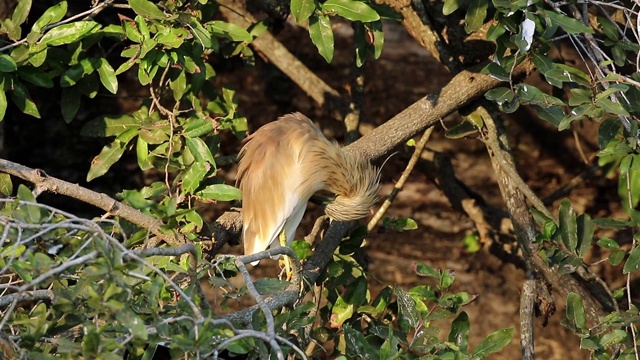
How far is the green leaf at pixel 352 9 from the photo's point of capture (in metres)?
2.79

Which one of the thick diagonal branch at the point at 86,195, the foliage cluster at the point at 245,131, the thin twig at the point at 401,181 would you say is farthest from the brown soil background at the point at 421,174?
the thick diagonal branch at the point at 86,195

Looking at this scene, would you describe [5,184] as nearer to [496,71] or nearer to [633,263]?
[496,71]

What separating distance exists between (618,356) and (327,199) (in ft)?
4.22

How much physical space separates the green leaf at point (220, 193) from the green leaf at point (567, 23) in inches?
39.2

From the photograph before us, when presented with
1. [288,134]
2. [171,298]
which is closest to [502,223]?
[288,134]

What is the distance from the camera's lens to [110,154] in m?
3.06

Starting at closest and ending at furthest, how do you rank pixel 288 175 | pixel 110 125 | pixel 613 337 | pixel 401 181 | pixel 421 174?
pixel 613 337 < pixel 110 125 < pixel 288 175 < pixel 401 181 < pixel 421 174

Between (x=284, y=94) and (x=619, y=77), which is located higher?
(x=619, y=77)

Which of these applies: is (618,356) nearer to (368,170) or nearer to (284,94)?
(368,170)

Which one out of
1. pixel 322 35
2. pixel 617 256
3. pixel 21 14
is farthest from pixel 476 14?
pixel 21 14

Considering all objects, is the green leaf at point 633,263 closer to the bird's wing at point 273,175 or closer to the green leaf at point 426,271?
the green leaf at point 426,271

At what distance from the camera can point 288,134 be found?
3.31 metres

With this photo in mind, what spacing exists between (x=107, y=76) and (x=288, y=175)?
2.55 ft

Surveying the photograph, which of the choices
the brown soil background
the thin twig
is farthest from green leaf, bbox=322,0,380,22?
the brown soil background
